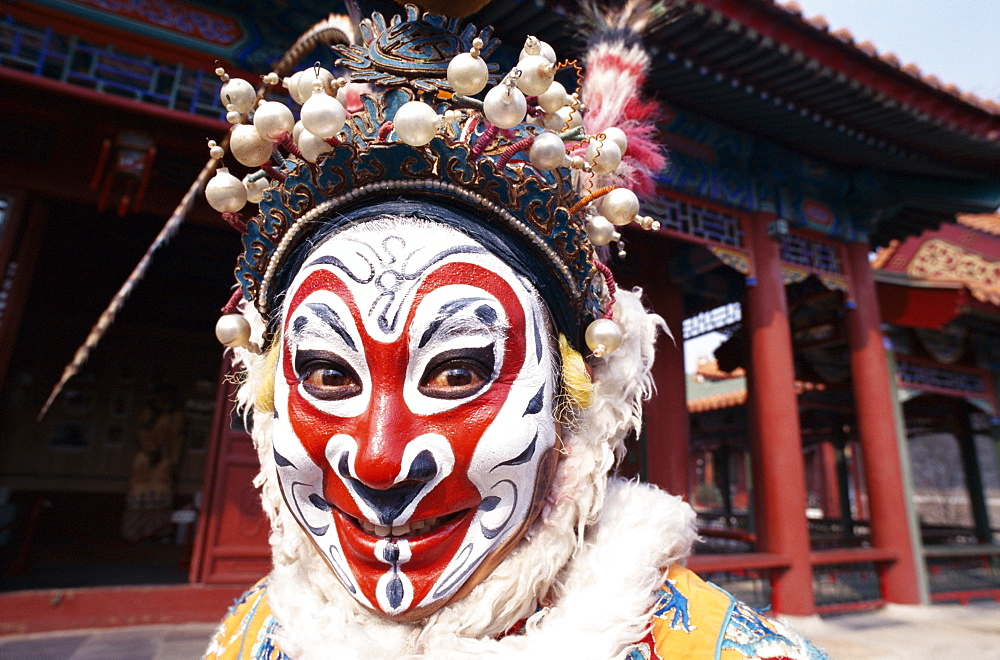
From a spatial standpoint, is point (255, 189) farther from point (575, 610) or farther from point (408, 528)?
point (575, 610)

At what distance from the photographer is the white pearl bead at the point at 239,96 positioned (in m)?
1.10

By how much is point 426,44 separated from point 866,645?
5288 millimetres

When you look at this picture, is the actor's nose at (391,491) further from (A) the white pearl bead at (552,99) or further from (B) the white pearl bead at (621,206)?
(A) the white pearl bead at (552,99)

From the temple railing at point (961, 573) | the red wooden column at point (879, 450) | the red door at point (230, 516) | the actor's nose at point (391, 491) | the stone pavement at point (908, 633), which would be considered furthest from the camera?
the temple railing at point (961, 573)

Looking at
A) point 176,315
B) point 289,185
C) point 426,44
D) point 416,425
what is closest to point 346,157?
point 289,185

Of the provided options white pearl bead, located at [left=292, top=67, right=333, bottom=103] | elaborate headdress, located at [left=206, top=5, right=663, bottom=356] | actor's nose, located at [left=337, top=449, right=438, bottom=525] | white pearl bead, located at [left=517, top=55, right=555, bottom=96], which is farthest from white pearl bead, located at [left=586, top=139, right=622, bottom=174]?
actor's nose, located at [left=337, top=449, right=438, bottom=525]

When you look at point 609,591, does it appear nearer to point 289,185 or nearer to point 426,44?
point 289,185

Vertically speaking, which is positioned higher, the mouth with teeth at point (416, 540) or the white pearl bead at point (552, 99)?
the white pearl bead at point (552, 99)

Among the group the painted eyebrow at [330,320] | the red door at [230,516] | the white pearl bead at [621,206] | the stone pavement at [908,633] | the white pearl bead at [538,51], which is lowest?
the stone pavement at [908,633]

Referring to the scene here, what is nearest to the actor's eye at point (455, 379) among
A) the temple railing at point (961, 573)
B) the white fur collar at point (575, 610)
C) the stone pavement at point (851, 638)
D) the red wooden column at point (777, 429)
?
the white fur collar at point (575, 610)

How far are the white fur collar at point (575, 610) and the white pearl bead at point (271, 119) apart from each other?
2.89 ft

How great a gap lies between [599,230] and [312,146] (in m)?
0.61

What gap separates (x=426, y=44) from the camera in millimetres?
1182

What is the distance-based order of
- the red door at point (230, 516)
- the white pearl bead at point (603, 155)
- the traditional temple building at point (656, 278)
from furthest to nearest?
1. the red door at point (230, 516)
2. the traditional temple building at point (656, 278)
3. the white pearl bead at point (603, 155)
